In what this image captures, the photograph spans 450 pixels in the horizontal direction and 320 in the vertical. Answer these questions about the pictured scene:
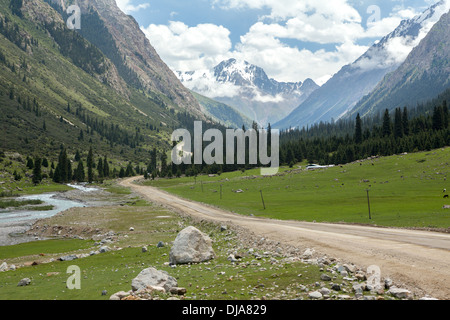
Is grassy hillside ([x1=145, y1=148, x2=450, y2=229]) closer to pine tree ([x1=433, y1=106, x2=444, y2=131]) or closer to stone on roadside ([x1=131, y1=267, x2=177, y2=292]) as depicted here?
stone on roadside ([x1=131, y1=267, x2=177, y2=292])

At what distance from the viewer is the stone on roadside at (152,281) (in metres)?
15.6

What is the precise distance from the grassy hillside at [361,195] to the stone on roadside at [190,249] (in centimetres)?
2476

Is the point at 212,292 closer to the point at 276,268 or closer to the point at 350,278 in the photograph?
the point at 276,268

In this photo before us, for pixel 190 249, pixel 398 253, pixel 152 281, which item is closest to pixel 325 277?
pixel 398 253

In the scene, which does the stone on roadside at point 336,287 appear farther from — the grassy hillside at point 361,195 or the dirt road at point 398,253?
the grassy hillside at point 361,195

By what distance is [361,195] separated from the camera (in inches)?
2977

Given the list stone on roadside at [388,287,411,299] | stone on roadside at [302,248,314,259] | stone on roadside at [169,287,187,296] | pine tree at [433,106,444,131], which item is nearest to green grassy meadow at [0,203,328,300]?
stone on roadside at [169,287,187,296]

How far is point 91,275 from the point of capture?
2228 cm

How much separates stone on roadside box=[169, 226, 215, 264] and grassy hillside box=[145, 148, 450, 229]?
24.8 metres

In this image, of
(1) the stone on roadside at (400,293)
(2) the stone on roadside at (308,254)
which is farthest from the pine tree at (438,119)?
(1) the stone on roadside at (400,293)

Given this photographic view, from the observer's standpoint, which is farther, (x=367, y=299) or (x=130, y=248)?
(x=130, y=248)

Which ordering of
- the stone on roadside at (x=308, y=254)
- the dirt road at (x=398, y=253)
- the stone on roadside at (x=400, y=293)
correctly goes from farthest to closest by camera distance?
the stone on roadside at (x=308, y=254) → the dirt road at (x=398, y=253) → the stone on roadside at (x=400, y=293)
